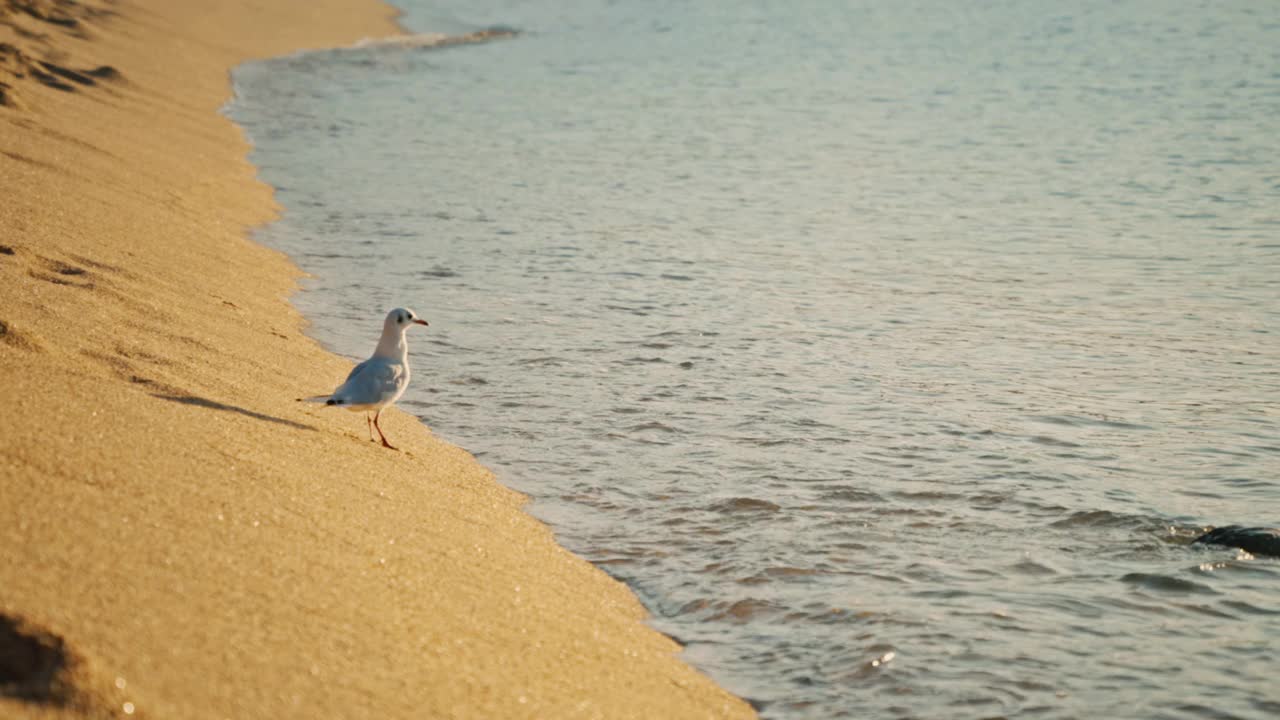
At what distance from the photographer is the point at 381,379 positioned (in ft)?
18.7

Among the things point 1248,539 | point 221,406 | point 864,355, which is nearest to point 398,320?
point 221,406

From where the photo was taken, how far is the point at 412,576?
4.16 meters

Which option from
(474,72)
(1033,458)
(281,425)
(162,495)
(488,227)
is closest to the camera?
(162,495)

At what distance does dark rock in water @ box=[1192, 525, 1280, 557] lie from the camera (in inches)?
209

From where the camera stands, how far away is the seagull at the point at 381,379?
5570 millimetres

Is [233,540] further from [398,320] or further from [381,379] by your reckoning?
[398,320]

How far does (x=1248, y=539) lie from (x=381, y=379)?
3799mm

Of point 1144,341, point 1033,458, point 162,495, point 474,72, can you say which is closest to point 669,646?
point 162,495

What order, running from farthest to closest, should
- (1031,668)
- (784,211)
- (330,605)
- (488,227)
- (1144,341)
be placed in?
(784,211)
(488,227)
(1144,341)
(1031,668)
(330,605)

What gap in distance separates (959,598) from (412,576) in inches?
85.2

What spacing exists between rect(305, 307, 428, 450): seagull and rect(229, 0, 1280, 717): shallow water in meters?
0.64

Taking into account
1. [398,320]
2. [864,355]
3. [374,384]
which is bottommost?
[864,355]

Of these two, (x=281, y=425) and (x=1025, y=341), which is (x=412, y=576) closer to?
(x=281, y=425)

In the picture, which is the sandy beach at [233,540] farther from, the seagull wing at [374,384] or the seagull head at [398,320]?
the seagull head at [398,320]
